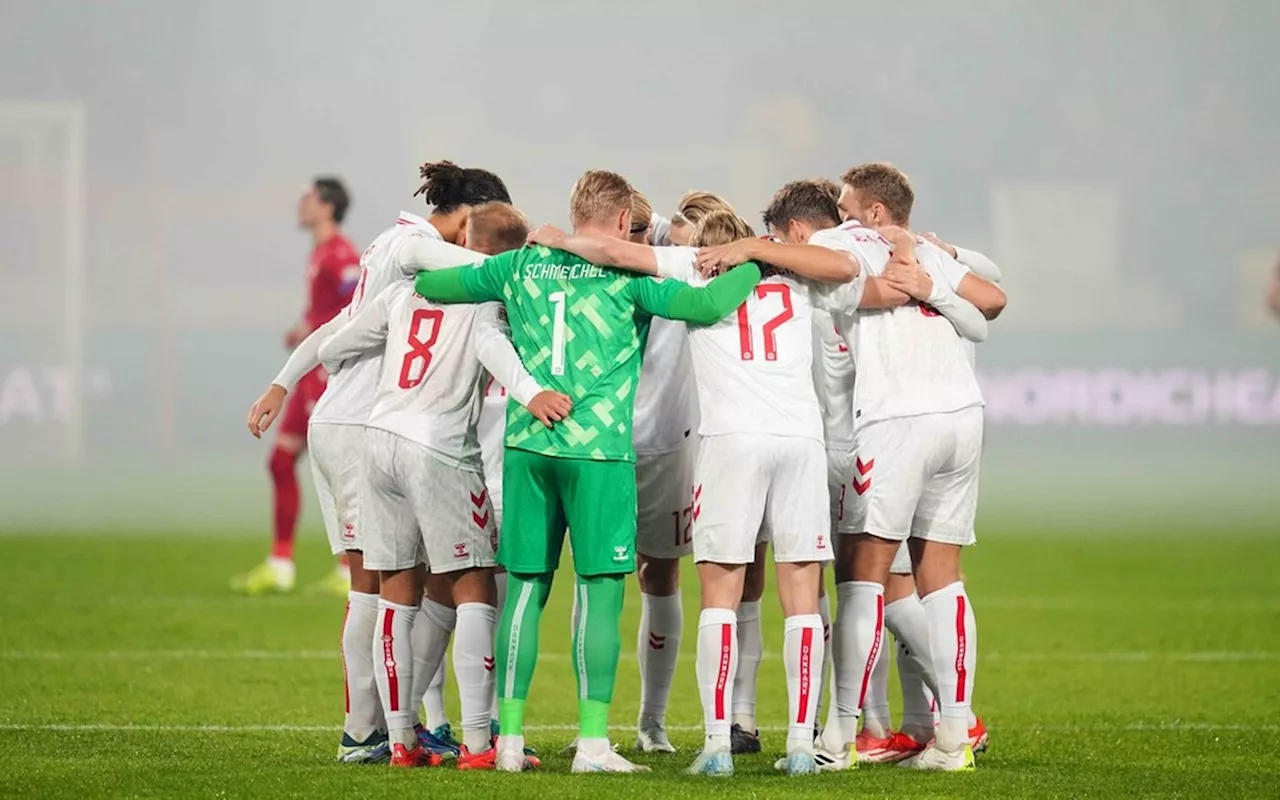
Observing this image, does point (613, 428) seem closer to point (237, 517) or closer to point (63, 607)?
point (63, 607)

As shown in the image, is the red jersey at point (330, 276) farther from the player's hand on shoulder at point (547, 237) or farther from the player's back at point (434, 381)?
the player's hand on shoulder at point (547, 237)

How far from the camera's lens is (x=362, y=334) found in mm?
6531

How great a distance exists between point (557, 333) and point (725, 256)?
0.59 metres

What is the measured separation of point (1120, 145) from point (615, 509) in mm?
14530

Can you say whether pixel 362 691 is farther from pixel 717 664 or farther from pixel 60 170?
pixel 60 170

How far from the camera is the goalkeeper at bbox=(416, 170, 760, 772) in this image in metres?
5.91

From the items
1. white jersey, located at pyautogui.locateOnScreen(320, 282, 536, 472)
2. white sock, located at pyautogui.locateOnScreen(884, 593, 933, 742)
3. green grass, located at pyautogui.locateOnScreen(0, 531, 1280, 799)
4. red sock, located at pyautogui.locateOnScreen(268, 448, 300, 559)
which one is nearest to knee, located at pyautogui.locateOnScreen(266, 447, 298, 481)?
red sock, located at pyautogui.locateOnScreen(268, 448, 300, 559)

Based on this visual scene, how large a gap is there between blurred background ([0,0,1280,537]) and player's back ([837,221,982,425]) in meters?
12.2

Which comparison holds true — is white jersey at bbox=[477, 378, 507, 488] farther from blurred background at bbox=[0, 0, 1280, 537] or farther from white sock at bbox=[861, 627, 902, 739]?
blurred background at bbox=[0, 0, 1280, 537]

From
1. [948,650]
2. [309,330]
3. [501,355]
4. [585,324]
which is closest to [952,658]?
[948,650]

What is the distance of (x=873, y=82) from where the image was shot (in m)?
19.0

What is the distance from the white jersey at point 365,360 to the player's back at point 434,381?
291mm

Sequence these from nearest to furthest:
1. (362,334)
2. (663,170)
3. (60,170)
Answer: (362,334), (663,170), (60,170)

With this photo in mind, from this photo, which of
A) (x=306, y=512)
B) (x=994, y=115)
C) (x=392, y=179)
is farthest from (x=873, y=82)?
(x=306, y=512)
